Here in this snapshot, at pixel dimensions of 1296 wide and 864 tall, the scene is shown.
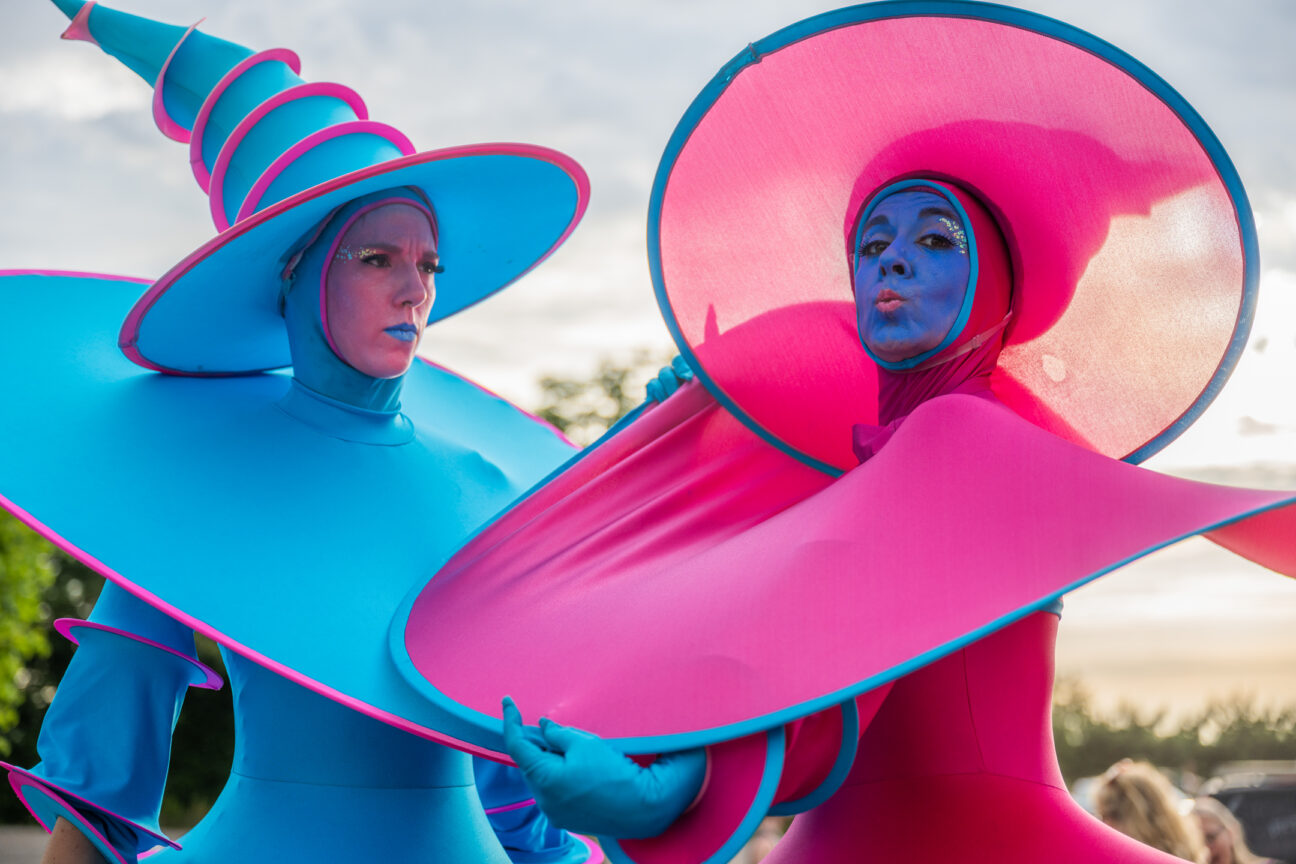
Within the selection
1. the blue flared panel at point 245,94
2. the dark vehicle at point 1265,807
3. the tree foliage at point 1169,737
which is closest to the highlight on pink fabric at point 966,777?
the blue flared panel at point 245,94

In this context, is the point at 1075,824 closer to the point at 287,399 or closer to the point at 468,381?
the point at 287,399

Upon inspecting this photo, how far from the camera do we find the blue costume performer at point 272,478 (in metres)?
2.13

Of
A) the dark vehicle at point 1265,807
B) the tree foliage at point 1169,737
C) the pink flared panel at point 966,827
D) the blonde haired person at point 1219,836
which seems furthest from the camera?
the tree foliage at point 1169,737

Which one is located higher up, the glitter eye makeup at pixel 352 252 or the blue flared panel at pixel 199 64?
the blue flared panel at pixel 199 64

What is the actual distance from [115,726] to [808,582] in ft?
4.26

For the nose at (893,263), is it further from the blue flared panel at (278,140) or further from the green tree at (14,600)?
the green tree at (14,600)

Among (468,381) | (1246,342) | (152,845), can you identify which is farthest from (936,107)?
(152,845)

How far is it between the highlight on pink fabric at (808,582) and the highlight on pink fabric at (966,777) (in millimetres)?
357

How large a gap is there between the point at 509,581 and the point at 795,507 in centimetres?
52

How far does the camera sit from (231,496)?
89.1 inches

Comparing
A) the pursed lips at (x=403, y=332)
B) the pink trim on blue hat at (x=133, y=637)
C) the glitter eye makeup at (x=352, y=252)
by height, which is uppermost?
the glitter eye makeup at (x=352, y=252)

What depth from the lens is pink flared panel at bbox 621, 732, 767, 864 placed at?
65.4 inches

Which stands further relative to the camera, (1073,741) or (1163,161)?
(1073,741)

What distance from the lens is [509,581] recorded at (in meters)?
2.19
